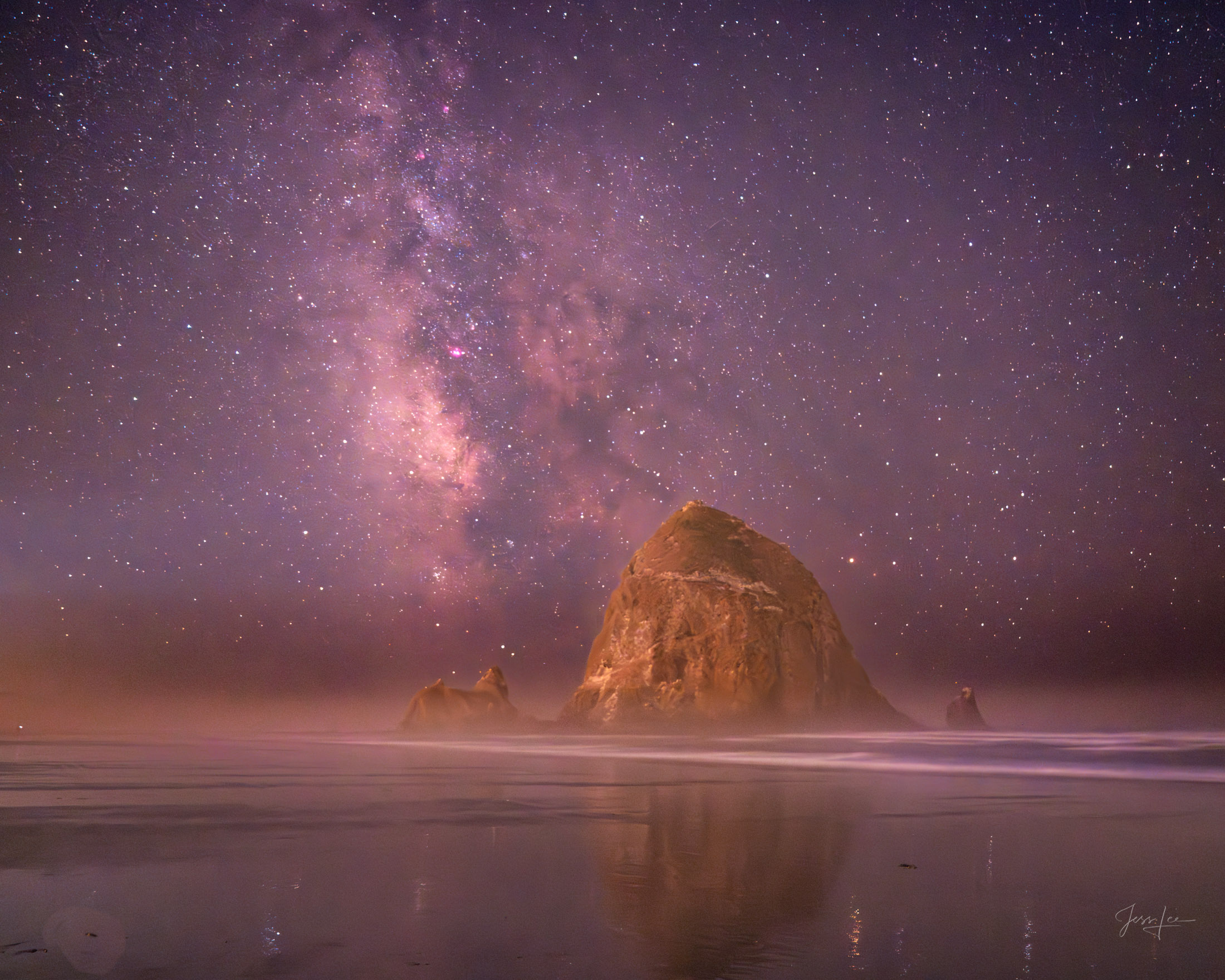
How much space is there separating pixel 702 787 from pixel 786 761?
514 inches

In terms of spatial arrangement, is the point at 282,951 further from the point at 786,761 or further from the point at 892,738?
the point at 892,738

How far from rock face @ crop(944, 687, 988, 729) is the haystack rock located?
5.45 m

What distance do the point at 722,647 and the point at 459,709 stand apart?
3504 centimetres

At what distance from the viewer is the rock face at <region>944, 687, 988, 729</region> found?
350 feet

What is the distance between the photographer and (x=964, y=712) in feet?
355

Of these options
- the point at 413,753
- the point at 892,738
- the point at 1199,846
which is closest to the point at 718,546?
the point at 892,738

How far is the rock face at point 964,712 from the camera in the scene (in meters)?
107

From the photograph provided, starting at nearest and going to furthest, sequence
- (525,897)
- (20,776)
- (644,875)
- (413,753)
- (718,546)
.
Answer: (525,897) → (644,875) → (20,776) → (413,753) → (718,546)

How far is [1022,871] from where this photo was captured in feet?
29.1
